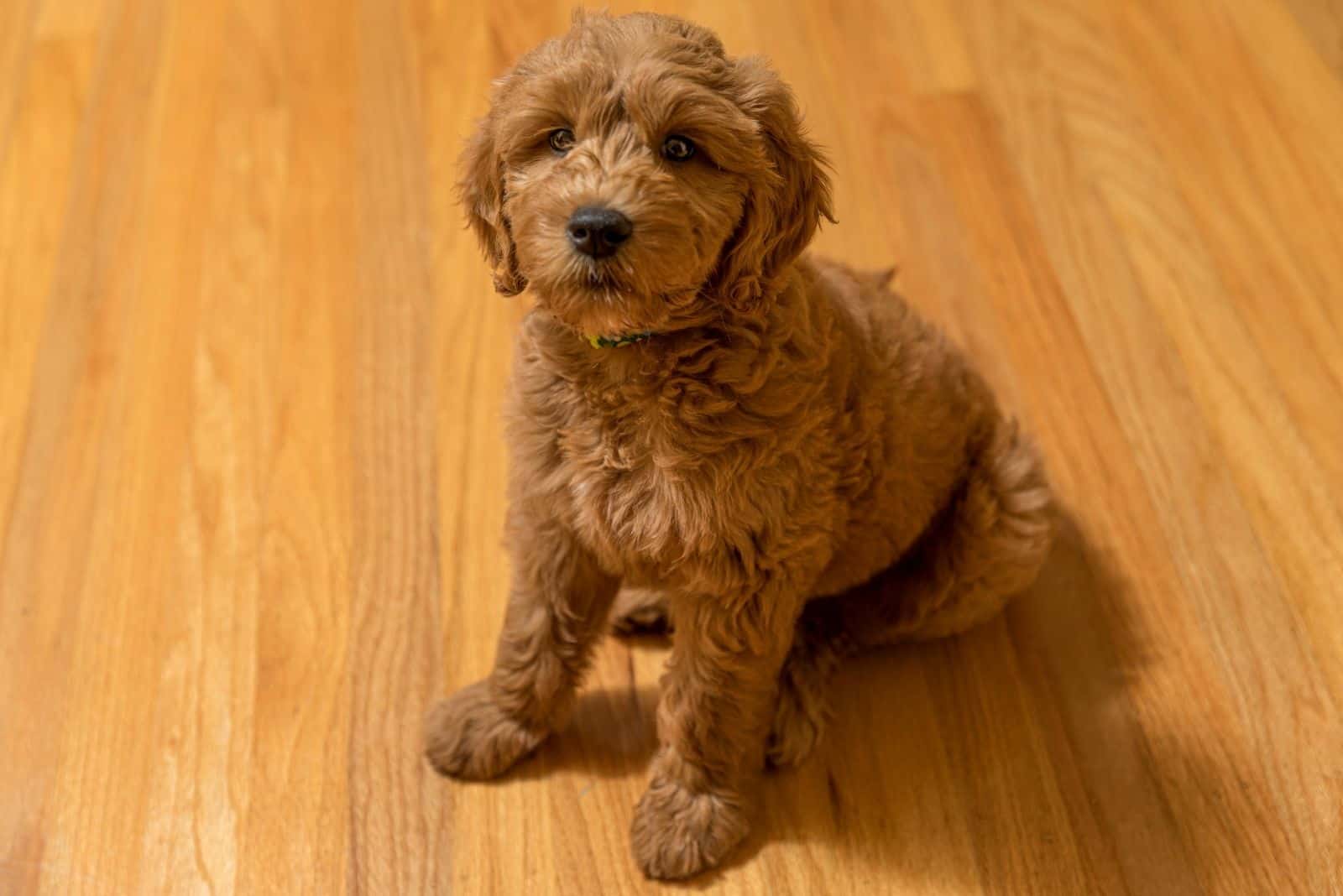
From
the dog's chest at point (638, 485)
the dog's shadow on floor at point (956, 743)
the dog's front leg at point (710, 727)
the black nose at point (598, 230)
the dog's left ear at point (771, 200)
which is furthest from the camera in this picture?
the dog's shadow on floor at point (956, 743)

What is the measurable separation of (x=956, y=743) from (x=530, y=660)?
2.43 feet

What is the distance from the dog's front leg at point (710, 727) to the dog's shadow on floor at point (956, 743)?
76mm

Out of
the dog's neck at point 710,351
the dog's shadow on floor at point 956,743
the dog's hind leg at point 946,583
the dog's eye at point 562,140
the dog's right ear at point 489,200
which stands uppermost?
the dog's eye at point 562,140

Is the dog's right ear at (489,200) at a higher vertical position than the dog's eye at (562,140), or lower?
lower

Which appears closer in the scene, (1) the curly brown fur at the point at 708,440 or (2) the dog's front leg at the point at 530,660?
(1) the curly brown fur at the point at 708,440

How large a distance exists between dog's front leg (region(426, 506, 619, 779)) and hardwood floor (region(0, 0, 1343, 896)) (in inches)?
→ 2.7

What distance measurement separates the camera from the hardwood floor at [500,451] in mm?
2199

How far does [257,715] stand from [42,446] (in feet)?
2.54

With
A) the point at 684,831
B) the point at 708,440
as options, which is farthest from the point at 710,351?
the point at 684,831

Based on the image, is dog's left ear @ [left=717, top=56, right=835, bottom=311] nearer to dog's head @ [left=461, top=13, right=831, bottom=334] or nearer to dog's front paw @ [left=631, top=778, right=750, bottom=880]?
dog's head @ [left=461, top=13, right=831, bottom=334]

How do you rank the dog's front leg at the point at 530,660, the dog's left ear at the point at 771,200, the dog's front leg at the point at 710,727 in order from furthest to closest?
the dog's front leg at the point at 530,660
the dog's front leg at the point at 710,727
the dog's left ear at the point at 771,200

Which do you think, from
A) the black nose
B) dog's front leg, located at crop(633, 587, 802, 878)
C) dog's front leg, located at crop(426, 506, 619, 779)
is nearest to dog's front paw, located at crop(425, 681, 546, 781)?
dog's front leg, located at crop(426, 506, 619, 779)

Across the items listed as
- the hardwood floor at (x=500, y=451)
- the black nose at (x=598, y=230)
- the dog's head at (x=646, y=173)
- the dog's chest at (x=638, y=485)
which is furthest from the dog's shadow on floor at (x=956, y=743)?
the black nose at (x=598, y=230)

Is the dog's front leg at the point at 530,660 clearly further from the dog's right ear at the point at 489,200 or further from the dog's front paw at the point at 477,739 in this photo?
the dog's right ear at the point at 489,200
